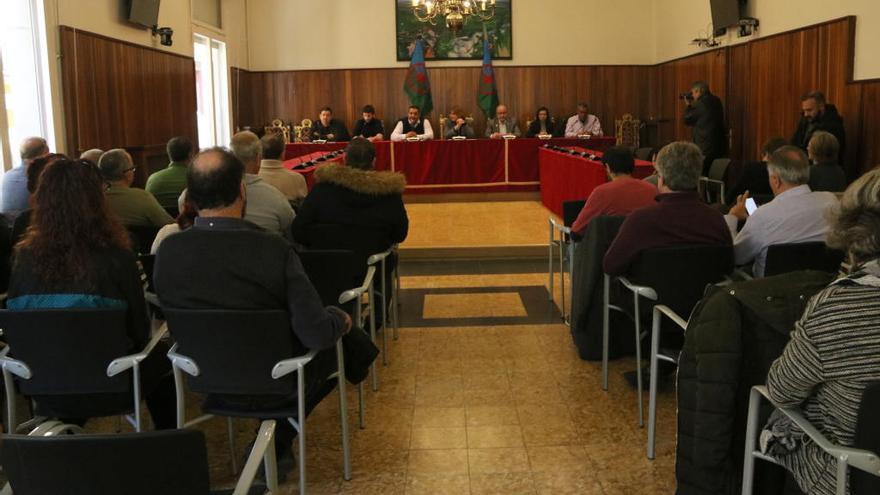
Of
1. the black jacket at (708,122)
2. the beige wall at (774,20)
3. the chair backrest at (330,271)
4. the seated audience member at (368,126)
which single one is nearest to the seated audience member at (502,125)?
the seated audience member at (368,126)

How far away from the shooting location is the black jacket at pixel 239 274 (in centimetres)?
243

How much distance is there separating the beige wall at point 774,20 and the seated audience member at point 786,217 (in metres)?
4.92

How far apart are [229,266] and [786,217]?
2.34m

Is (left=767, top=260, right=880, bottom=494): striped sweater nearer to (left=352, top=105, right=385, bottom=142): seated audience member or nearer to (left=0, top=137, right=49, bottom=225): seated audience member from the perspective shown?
(left=0, top=137, right=49, bottom=225): seated audience member

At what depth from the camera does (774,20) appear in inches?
383

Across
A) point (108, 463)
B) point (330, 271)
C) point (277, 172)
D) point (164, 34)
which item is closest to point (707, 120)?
point (277, 172)

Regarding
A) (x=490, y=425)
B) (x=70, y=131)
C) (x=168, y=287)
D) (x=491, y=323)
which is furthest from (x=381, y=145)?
(x=168, y=287)

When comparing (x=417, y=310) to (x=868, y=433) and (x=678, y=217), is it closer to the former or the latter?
(x=678, y=217)

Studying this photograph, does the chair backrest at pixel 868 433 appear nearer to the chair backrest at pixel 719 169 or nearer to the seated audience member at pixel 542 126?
the chair backrest at pixel 719 169

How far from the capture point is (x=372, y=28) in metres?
14.1

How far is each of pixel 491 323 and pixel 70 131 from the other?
5.15m

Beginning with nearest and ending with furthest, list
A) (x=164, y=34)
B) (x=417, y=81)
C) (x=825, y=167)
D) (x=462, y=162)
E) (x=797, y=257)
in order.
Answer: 1. (x=797, y=257)
2. (x=825, y=167)
3. (x=164, y=34)
4. (x=462, y=162)
5. (x=417, y=81)

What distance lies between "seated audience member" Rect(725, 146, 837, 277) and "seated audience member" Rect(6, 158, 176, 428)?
242cm

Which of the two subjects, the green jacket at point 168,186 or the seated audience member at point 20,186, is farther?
the green jacket at point 168,186
